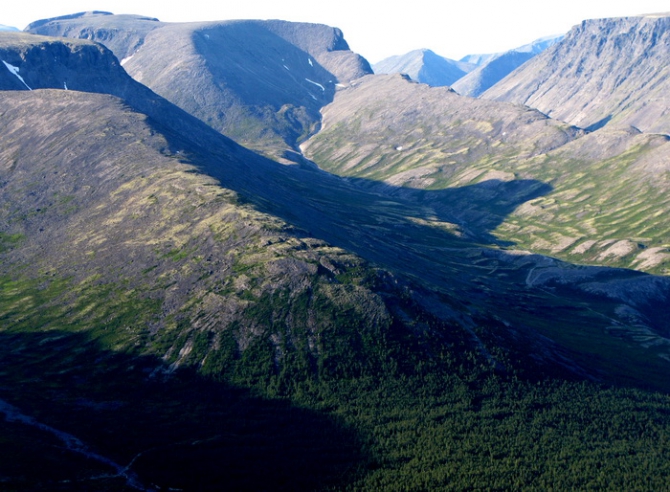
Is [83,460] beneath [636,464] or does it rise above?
above

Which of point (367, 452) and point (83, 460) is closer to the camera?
point (83, 460)

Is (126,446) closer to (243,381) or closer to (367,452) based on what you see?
(243,381)

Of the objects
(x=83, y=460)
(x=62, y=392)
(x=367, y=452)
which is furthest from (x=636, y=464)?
(x=62, y=392)

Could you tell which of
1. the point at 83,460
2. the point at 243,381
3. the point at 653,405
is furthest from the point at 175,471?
the point at 653,405

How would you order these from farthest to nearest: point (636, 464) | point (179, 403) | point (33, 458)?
point (179, 403), point (636, 464), point (33, 458)

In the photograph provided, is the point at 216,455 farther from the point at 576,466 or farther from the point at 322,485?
the point at 576,466

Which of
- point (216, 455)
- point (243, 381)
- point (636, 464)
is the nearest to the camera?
point (216, 455)
